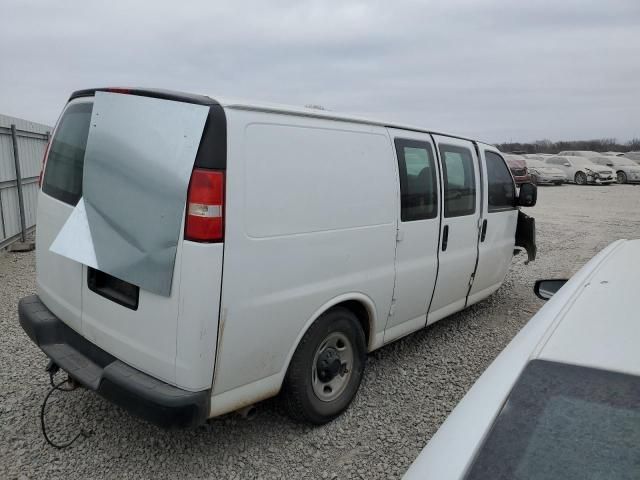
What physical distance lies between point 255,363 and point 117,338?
748 millimetres

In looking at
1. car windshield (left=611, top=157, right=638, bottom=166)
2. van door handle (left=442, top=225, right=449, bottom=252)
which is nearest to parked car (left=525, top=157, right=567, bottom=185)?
car windshield (left=611, top=157, right=638, bottom=166)

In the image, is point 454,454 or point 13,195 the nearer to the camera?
point 454,454

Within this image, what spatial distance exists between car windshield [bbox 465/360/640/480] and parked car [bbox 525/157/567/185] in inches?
1020

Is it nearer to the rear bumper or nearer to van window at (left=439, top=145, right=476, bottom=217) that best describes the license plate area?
the rear bumper

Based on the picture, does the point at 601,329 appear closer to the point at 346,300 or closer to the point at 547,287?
the point at 547,287

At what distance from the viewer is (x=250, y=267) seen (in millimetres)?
2477

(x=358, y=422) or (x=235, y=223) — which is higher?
(x=235, y=223)

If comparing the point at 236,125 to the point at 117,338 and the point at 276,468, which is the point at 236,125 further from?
the point at 276,468

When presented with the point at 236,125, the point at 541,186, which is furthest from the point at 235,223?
the point at 541,186

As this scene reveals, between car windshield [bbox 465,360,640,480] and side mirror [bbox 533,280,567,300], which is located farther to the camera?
side mirror [bbox 533,280,567,300]

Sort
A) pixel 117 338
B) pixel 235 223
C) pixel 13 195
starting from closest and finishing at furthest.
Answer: pixel 235 223 < pixel 117 338 < pixel 13 195

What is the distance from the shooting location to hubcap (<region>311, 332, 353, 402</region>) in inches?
123

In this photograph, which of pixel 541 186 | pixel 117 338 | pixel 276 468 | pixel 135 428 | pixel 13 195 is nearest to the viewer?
pixel 117 338

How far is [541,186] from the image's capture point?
2538 cm
